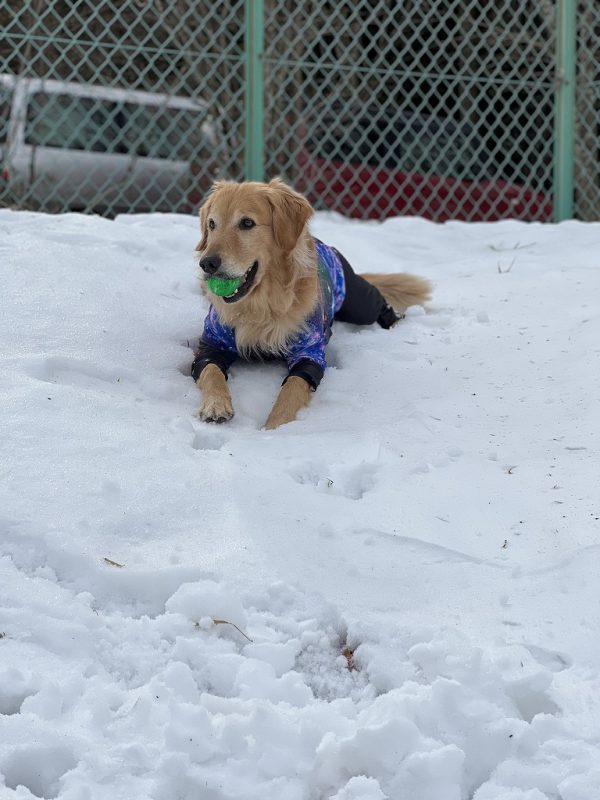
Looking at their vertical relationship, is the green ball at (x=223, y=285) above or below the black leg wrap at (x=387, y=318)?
above

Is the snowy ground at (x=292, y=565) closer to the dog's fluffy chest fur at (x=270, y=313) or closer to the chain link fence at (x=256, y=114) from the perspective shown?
the dog's fluffy chest fur at (x=270, y=313)

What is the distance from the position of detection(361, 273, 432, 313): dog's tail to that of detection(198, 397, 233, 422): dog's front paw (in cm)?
134

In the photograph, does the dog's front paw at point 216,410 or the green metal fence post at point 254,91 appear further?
the green metal fence post at point 254,91

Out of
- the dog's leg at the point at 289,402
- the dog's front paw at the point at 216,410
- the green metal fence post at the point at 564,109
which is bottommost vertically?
the dog's front paw at the point at 216,410

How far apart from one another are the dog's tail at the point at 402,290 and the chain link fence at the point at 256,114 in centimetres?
165

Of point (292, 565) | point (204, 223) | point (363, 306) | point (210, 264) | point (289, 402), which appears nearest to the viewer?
point (292, 565)

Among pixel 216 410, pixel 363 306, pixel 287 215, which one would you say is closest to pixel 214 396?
pixel 216 410

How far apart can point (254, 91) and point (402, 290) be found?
1919 millimetres

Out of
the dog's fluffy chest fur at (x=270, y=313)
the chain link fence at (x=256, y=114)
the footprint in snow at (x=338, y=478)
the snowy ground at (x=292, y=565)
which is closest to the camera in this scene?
the snowy ground at (x=292, y=565)

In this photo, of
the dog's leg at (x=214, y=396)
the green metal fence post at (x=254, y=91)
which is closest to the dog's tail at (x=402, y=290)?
the dog's leg at (x=214, y=396)

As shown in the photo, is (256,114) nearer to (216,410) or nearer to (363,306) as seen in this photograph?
(363,306)

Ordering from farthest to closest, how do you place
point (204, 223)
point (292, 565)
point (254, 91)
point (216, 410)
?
point (254, 91) < point (204, 223) < point (216, 410) < point (292, 565)

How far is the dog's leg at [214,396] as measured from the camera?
2781mm

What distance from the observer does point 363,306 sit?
3707 millimetres
